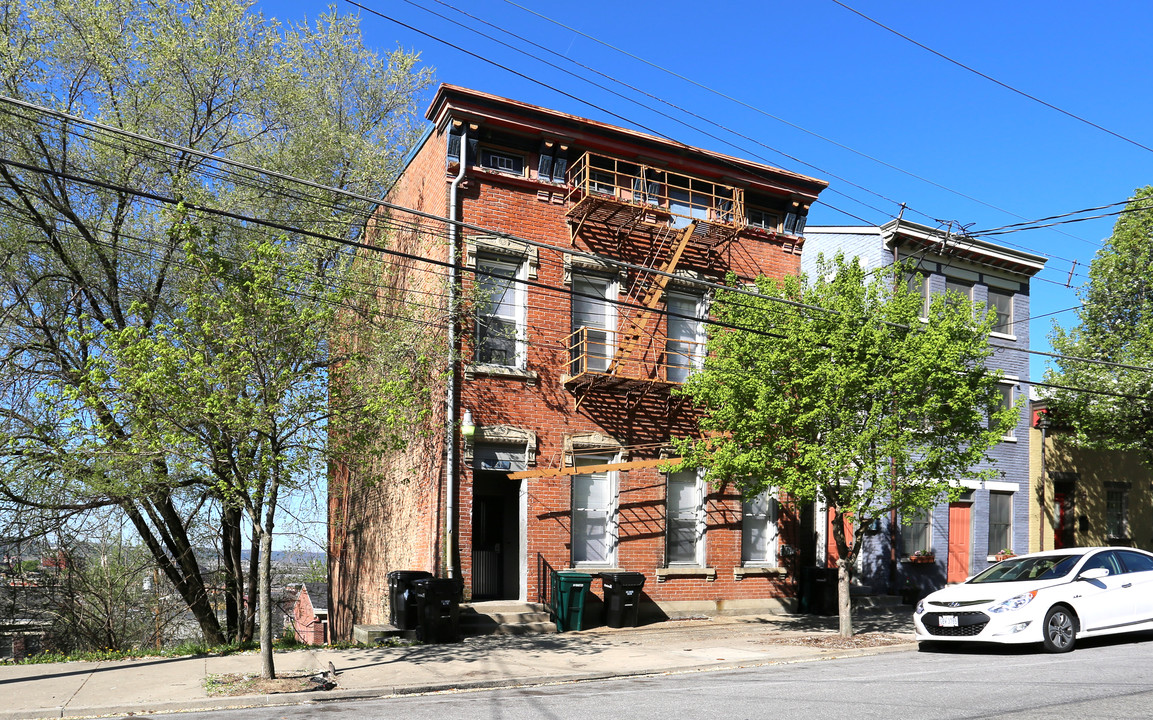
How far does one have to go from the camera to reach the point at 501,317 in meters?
17.3

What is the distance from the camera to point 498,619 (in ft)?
51.4

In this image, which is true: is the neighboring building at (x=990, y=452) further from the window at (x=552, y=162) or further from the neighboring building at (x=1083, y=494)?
the window at (x=552, y=162)

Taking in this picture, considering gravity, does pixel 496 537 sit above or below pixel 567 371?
below

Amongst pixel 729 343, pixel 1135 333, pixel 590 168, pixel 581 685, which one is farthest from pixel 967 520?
pixel 581 685

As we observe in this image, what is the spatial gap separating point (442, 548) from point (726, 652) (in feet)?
17.1

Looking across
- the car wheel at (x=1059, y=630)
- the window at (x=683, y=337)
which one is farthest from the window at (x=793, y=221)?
the car wheel at (x=1059, y=630)

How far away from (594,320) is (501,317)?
6.66 feet

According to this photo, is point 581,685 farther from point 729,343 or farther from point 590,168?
point 590,168

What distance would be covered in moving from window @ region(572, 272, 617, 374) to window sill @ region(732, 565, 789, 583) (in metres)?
5.11

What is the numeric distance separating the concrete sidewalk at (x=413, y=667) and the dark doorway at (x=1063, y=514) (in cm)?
1214

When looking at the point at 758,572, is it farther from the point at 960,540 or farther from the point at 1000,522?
the point at 1000,522

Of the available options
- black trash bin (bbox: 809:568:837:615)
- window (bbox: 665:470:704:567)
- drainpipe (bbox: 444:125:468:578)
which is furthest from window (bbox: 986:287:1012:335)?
drainpipe (bbox: 444:125:468:578)

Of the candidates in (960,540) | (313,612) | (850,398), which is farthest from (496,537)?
(313,612)

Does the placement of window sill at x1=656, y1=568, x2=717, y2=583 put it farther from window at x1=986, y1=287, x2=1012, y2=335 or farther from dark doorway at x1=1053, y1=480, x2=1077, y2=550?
dark doorway at x1=1053, y1=480, x2=1077, y2=550
